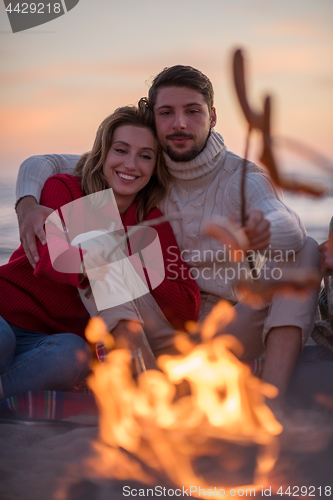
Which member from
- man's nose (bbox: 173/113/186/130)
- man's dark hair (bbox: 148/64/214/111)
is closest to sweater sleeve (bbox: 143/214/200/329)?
man's nose (bbox: 173/113/186/130)

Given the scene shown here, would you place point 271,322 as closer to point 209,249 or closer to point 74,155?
point 209,249

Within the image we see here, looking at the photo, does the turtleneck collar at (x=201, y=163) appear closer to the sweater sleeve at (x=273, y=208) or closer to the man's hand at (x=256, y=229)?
the sweater sleeve at (x=273, y=208)

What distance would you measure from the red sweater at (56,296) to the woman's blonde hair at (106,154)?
9 centimetres

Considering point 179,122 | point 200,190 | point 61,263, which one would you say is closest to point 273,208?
point 200,190

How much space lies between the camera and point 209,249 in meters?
1.63

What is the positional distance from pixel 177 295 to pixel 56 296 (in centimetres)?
42

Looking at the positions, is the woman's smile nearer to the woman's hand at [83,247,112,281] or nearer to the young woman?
the young woman

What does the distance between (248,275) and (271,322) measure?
276 millimetres

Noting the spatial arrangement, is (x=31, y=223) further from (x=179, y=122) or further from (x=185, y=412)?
(x=185, y=412)

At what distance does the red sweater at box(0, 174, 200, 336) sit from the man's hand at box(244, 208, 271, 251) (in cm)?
56

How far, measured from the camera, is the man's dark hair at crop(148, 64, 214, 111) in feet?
5.30

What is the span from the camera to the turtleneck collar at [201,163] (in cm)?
161

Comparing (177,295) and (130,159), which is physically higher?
(130,159)

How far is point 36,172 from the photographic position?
1637mm
